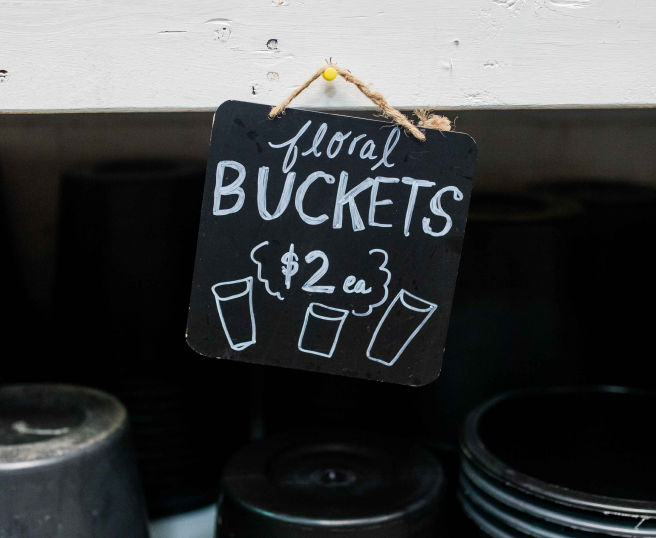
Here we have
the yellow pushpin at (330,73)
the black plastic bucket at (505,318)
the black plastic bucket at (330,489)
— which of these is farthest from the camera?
the black plastic bucket at (505,318)

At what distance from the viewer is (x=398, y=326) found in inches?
22.1

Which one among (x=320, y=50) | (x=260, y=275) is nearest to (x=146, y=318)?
(x=260, y=275)

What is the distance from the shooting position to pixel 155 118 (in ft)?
3.93

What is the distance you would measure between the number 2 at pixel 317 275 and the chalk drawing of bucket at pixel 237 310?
46 mm

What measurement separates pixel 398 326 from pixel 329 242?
0.29ft

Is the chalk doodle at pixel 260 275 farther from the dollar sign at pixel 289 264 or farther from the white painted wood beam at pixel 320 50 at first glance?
the white painted wood beam at pixel 320 50

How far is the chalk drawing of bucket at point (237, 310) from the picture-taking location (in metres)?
0.56

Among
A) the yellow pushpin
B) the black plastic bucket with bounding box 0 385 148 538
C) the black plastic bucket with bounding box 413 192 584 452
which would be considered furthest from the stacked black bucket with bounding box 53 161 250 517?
the yellow pushpin

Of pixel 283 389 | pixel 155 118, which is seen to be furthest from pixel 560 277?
pixel 155 118

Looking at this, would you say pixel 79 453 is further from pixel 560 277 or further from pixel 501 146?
pixel 501 146

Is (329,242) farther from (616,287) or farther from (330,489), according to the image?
(616,287)

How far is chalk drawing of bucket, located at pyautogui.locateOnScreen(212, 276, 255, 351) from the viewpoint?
0.56m

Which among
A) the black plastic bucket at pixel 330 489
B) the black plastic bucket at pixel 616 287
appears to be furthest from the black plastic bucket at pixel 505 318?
the black plastic bucket at pixel 330 489

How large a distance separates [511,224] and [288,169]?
0.40m
